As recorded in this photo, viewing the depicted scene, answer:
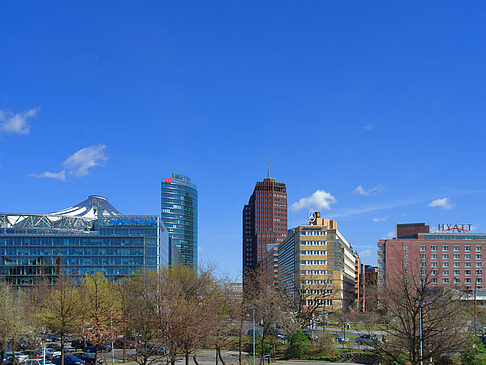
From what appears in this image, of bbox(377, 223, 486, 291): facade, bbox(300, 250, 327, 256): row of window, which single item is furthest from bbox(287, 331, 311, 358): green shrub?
bbox(377, 223, 486, 291): facade

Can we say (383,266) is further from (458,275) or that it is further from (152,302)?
(152,302)

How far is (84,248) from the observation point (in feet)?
440

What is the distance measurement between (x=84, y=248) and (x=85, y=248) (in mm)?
286

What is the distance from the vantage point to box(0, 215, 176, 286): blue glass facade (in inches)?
5162

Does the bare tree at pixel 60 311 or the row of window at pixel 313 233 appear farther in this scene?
the row of window at pixel 313 233

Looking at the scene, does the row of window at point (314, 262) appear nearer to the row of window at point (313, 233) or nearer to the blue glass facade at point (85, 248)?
the row of window at point (313, 233)

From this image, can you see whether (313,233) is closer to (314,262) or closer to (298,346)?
(314,262)

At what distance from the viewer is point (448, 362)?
4378cm

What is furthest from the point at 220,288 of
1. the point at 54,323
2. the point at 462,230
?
the point at 462,230

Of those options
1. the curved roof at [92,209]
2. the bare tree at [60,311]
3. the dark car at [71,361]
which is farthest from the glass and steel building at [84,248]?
the dark car at [71,361]

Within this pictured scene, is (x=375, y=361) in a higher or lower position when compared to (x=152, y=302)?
lower

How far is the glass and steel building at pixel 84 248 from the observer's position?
131000 millimetres

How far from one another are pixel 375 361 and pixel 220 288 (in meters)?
20.6

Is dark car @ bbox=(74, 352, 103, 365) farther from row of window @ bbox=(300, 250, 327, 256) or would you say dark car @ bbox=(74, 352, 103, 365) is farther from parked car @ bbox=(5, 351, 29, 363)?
row of window @ bbox=(300, 250, 327, 256)
